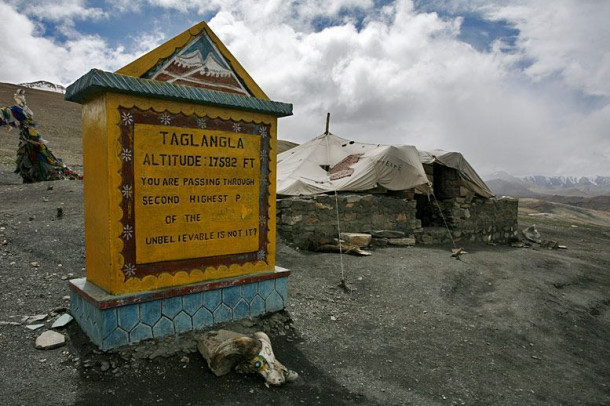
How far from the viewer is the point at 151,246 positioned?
10.3ft

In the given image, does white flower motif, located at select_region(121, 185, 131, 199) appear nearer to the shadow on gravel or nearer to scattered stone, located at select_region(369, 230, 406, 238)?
the shadow on gravel

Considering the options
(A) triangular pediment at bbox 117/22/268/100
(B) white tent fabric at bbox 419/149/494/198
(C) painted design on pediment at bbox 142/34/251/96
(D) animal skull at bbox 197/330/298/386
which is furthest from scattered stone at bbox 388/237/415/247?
(D) animal skull at bbox 197/330/298/386

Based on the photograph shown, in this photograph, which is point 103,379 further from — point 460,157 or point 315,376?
point 460,157

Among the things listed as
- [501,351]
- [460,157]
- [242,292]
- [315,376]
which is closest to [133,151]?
[242,292]

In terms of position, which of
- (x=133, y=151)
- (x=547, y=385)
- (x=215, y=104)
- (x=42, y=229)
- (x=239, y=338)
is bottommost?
(x=547, y=385)

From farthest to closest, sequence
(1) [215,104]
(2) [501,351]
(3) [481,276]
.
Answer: (3) [481,276] < (2) [501,351] < (1) [215,104]

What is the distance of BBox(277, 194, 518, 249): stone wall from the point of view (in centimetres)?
764

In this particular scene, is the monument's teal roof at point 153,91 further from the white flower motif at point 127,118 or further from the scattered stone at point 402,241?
the scattered stone at point 402,241

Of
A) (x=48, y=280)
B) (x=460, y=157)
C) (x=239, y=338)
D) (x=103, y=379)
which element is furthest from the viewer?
(x=460, y=157)

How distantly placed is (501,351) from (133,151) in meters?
3.96

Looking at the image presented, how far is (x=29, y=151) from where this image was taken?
11.1 metres

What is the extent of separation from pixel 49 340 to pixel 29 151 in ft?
33.0

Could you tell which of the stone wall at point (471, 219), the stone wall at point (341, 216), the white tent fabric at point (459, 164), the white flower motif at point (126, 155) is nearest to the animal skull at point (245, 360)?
the white flower motif at point (126, 155)

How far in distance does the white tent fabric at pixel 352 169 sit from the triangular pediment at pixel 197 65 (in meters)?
5.20
